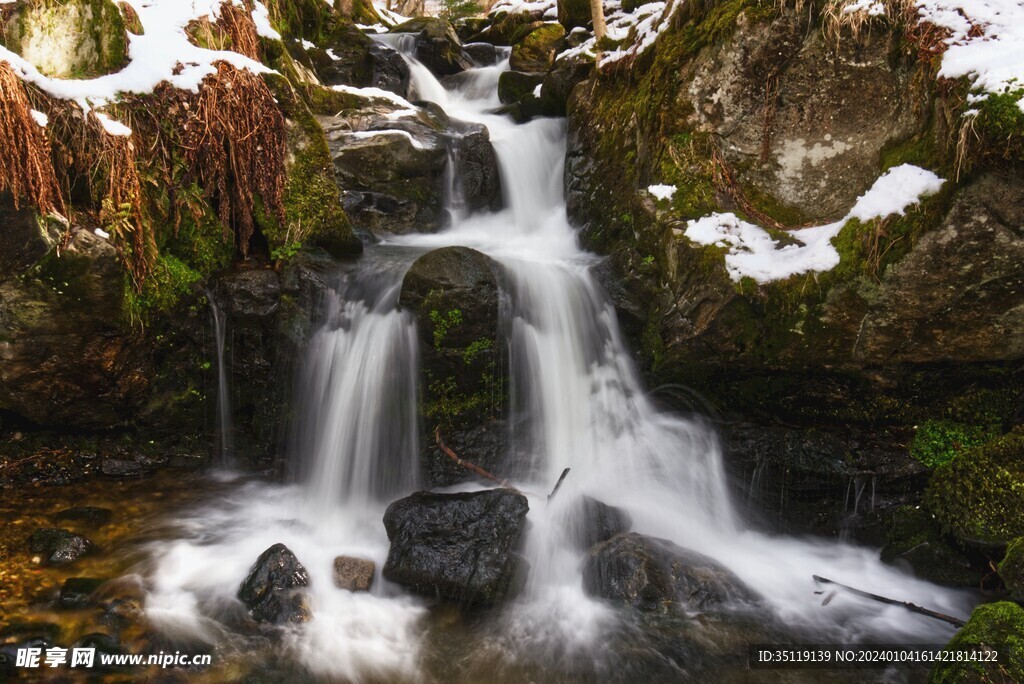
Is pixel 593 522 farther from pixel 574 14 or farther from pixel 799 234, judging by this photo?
pixel 574 14

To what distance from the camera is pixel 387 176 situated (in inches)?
316

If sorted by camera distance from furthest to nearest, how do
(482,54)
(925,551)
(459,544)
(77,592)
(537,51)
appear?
(482,54) < (537,51) < (925,551) < (459,544) < (77,592)

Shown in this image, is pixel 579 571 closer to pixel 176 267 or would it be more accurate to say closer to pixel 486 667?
pixel 486 667

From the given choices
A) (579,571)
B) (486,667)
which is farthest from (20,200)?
(579,571)

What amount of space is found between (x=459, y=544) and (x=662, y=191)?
409 centimetres

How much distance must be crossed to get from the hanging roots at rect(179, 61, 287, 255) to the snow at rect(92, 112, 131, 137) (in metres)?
0.53

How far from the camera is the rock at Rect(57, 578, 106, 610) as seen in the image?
3.61 meters

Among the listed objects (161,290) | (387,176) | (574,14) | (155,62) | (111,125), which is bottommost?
(161,290)

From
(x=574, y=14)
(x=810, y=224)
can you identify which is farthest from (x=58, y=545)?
(x=574, y=14)

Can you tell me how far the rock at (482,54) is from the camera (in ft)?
47.3

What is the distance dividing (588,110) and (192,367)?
250 inches

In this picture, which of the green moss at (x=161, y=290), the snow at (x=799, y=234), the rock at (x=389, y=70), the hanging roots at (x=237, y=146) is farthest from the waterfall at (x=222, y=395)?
the rock at (x=389, y=70)

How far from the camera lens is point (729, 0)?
5.61 metres

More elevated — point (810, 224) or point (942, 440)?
point (810, 224)
